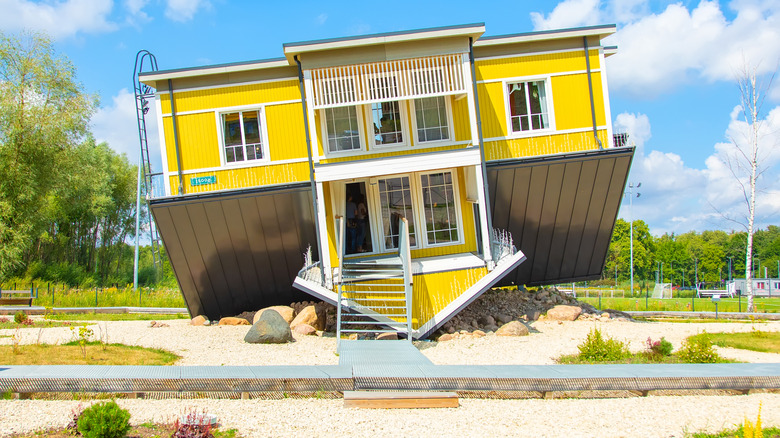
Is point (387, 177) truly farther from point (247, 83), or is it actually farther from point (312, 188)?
point (247, 83)

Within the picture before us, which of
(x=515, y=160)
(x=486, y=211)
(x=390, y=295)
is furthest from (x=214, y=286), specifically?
(x=515, y=160)

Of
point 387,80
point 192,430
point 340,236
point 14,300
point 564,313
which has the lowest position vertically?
point 564,313

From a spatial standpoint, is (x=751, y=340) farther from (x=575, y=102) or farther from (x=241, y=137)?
(x=241, y=137)

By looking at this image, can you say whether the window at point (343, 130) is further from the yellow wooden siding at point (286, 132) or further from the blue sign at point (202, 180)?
the blue sign at point (202, 180)

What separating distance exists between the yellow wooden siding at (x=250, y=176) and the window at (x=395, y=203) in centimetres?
203

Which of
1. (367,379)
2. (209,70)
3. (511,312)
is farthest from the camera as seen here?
(511,312)

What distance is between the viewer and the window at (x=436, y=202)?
16.2m

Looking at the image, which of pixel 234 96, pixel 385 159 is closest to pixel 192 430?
pixel 385 159

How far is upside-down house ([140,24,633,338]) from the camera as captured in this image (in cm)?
1449

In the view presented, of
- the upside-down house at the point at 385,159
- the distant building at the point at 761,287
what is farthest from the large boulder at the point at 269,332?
the distant building at the point at 761,287

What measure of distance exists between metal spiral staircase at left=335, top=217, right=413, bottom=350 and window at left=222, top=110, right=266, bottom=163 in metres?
3.15

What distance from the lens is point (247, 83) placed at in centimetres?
1559

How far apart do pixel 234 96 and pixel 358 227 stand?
14.6ft

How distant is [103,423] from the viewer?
627 cm
